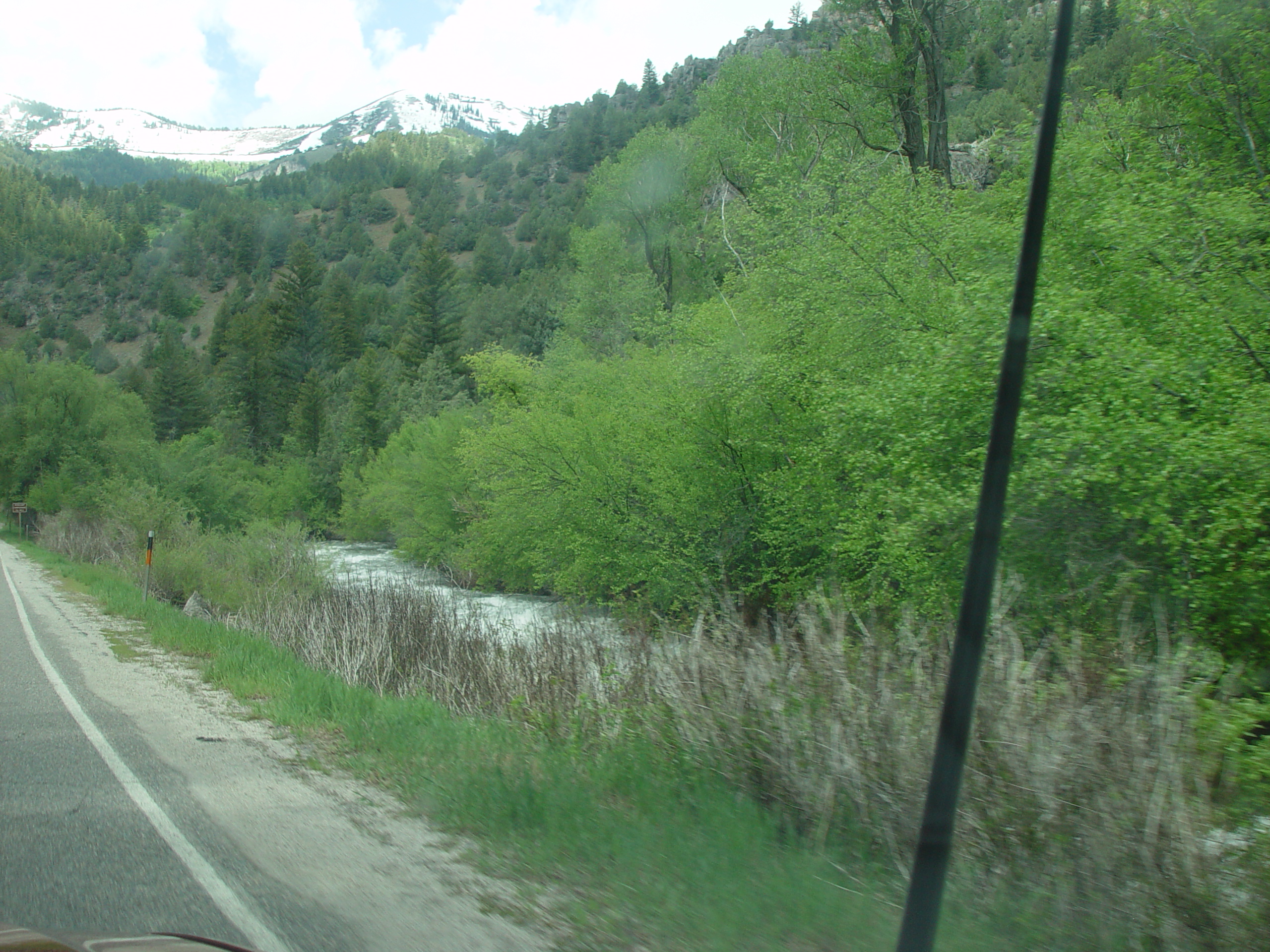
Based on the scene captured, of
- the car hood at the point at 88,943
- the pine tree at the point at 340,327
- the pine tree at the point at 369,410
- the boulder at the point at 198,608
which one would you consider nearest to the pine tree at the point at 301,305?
the pine tree at the point at 340,327

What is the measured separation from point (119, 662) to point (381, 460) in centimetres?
3824

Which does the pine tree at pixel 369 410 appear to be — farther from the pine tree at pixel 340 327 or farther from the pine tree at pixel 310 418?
the pine tree at pixel 340 327

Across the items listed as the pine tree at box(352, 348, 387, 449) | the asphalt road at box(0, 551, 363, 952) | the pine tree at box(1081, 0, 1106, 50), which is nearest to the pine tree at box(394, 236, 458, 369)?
the pine tree at box(352, 348, 387, 449)

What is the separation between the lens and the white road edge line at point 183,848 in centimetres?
386

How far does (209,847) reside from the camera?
498cm

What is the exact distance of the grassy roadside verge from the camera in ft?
12.6

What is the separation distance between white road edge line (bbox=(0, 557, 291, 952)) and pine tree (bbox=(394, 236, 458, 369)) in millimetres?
72921

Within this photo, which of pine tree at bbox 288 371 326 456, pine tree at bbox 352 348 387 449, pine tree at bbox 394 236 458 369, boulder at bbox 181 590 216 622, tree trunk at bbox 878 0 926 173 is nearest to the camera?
boulder at bbox 181 590 216 622

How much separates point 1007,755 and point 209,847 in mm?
4591

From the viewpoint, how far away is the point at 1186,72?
1312cm

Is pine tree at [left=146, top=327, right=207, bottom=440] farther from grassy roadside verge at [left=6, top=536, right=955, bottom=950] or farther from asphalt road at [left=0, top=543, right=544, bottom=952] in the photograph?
grassy roadside verge at [left=6, top=536, right=955, bottom=950]

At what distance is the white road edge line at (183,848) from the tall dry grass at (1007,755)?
305 cm

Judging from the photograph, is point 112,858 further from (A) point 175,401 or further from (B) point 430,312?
(A) point 175,401

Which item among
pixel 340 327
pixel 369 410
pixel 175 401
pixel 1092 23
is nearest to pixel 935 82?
pixel 1092 23
